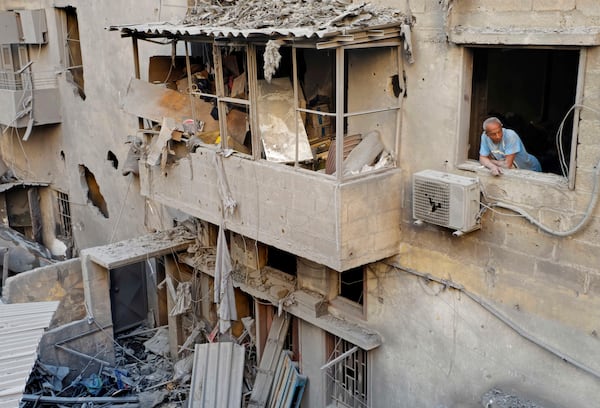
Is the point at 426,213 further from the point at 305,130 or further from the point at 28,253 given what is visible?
the point at 28,253

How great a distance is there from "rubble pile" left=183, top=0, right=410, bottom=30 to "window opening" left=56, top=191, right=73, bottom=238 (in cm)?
1176

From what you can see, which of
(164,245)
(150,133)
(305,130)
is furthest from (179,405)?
(305,130)

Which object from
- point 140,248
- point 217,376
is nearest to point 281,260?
point 217,376

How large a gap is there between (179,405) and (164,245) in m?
3.24

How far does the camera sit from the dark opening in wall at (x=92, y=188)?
19.7 m

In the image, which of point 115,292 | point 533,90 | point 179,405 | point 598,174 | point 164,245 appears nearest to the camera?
point 598,174

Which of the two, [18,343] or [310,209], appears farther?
[310,209]

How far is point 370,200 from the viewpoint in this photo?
955 centimetres

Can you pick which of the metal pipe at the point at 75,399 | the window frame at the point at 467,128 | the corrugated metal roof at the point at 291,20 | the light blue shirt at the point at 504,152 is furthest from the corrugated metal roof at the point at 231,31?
the metal pipe at the point at 75,399

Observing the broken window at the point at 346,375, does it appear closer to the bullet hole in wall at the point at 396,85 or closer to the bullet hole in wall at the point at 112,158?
the bullet hole in wall at the point at 396,85

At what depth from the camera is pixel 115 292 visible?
16.4 m

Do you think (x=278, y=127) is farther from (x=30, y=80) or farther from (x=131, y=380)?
(x=30, y=80)

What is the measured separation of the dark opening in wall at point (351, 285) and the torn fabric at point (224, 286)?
1.99 metres

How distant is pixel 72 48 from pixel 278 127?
35.5 feet
